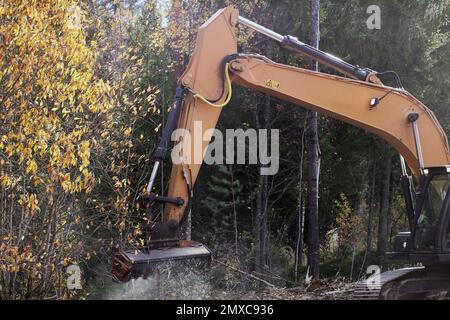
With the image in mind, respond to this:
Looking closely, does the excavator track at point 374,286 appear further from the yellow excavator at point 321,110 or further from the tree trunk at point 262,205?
the tree trunk at point 262,205

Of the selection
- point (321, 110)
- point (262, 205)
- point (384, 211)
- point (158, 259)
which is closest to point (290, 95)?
Result: point (321, 110)

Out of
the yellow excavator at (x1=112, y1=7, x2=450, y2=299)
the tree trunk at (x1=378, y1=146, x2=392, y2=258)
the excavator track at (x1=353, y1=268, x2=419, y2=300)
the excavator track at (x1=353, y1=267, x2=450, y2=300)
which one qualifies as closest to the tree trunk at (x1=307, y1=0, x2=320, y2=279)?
the tree trunk at (x1=378, y1=146, x2=392, y2=258)

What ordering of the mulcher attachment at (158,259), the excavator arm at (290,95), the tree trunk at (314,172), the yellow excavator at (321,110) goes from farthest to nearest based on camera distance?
1. the tree trunk at (314,172)
2. the excavator arm at (290,95)
3. the yellow excavator at (321,110)
4. the mulcher attachment at (158,259)

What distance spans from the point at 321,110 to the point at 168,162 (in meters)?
5.34

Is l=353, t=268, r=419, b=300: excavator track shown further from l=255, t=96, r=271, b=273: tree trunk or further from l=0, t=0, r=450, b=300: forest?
l=255, t=96, r=271, b=273: tree trunk

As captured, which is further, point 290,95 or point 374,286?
point 290,95

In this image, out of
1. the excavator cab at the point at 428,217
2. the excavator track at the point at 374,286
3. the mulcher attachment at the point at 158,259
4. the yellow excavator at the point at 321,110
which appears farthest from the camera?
the excavator track at the point at 374,286

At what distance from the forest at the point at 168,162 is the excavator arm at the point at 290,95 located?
827 mm

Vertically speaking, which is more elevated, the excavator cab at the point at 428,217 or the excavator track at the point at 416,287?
the excavator cab at the point at 428,217

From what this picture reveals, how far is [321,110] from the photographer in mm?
7926

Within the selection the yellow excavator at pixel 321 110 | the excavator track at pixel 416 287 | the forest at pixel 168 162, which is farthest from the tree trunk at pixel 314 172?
the excavator track at pixel 416 287

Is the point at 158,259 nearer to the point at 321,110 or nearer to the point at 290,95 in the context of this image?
the point at 290,95

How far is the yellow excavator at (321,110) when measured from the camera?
6918 millimetres

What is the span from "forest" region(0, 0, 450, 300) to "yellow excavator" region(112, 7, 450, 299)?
47 cm
